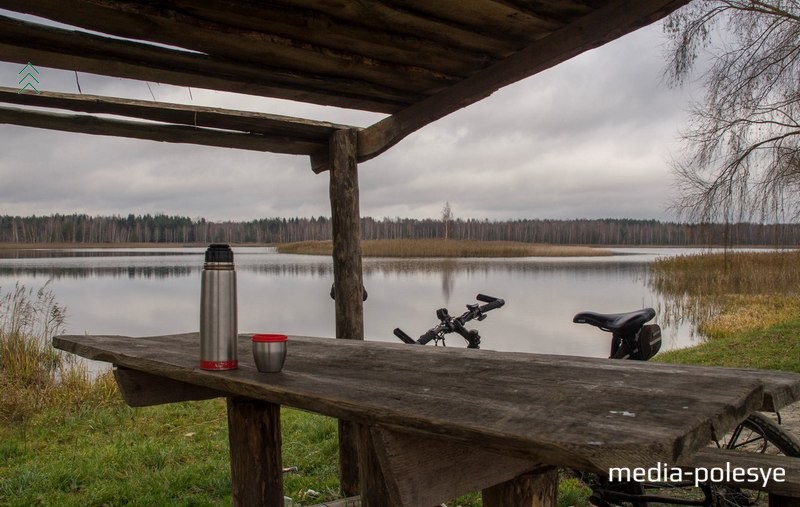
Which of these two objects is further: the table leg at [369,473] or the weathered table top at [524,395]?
the table leg at [369,473]

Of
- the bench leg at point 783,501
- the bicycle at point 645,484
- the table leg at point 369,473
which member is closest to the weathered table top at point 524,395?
the table leg at point 369,473

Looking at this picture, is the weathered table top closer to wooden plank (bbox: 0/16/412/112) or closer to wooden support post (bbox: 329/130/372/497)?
wooden plank (bbox: 0/16/412/112)

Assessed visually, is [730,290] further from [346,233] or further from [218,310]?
[218,310]

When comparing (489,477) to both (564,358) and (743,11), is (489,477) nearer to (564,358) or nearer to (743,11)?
(564,358)

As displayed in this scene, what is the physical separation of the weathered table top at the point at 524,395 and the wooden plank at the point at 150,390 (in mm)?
162

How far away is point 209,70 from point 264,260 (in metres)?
31.9

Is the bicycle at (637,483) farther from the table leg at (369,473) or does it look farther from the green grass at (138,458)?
the green grass at (138,458)

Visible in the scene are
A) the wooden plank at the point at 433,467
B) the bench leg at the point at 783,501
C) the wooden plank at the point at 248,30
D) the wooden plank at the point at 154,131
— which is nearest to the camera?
the wooden plank at the point at 433,467

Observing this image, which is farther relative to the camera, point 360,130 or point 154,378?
point 360,130

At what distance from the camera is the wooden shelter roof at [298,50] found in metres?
2.22

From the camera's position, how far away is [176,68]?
259 centimetres

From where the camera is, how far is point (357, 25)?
2.39m

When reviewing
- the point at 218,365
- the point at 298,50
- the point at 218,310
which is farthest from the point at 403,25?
the point at 218,365

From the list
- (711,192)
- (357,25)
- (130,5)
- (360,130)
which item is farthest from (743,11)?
(130,5)
